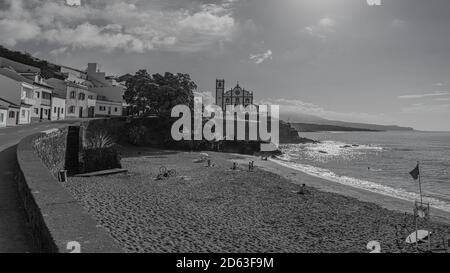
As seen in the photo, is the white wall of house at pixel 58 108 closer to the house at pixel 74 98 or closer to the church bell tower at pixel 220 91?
the house at pixel 74 98

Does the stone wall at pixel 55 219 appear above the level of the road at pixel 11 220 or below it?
above

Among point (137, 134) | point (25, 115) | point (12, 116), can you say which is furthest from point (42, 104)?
point (137, 134)

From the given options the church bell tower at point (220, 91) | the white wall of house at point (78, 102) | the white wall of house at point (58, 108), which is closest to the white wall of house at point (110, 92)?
the white wall of house at point (78, 102)

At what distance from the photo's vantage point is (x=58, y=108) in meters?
58.6

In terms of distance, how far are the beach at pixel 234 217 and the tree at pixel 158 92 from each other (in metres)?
38.4

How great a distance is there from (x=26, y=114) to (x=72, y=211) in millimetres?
46525

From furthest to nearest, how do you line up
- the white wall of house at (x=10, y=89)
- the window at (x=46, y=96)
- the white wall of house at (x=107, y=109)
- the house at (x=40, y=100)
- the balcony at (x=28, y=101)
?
the white wall of house at (x=107, y=109)
the window at (x=46, y=96)
the house at (x=40, y=100)
the balcony at (x=28, y=101)
the white wall of house at (x=10, y=89)

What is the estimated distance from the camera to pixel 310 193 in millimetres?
27938

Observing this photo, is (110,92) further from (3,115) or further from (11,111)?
(3,115)

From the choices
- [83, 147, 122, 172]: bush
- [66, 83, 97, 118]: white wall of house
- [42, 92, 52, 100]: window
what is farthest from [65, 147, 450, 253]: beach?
[66, 83, 97, 118]: white wall of house

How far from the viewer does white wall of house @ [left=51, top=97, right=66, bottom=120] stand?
2213 inches

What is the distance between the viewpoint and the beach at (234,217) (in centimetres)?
1331

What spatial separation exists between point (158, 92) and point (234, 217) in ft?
170

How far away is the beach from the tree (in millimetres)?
38423
